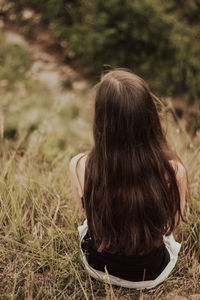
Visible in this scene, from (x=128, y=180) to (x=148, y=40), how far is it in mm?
3703

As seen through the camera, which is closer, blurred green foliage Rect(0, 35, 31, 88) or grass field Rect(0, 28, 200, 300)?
grass field Rect(0, 28, 200, 300)

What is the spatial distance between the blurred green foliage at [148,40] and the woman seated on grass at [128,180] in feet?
10.2

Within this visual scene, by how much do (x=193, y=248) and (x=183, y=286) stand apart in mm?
324

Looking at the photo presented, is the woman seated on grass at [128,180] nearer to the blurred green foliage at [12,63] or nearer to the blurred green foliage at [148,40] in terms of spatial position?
the blurred green foliage at [148,40]

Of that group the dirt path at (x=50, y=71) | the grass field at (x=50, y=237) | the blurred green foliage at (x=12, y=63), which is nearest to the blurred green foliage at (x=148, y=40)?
the dirt path at (x=50, y=71)

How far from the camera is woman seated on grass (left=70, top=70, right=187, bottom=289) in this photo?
1.23 metres

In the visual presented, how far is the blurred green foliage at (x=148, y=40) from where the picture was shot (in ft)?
14.2

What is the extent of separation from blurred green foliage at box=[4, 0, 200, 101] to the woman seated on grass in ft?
10.2

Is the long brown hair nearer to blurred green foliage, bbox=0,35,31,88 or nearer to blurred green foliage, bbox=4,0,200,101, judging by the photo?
blurred green foliage, bbox=4,0,200,101

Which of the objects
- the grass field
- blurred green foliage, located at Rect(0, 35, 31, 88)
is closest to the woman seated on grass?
the grass field

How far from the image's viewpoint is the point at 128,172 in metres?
1.31

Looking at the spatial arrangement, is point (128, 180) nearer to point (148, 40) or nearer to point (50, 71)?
point (148, 40)

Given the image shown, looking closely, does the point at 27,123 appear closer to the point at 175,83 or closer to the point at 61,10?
the point at 175,83

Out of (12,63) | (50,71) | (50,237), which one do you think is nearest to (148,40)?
(50,71)
